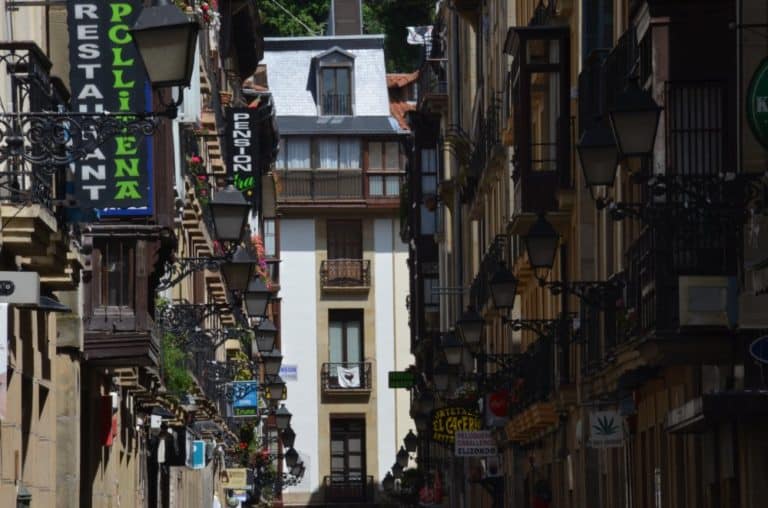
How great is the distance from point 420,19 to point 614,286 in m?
71.3

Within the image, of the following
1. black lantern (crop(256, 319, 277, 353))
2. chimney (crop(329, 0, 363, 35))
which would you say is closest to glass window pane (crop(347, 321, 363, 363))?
chimney (crop(329, 0, 363, 35))

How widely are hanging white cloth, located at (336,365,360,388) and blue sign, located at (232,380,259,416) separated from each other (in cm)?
3397

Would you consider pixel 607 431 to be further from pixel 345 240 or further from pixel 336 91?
pixel 336 91

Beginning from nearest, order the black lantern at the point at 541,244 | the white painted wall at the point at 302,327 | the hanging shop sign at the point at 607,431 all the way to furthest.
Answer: the black lantern at the point at 541,244 → the hanging shop sign at the point at 607,431 → the white painted wall at the point at 302,327

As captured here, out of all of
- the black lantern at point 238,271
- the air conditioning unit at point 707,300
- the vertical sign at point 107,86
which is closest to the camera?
the air conditioning unit at point 707,300

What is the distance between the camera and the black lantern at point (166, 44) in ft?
46.4

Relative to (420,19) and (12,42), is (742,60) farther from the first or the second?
(420,19)

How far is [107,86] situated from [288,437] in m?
55.3

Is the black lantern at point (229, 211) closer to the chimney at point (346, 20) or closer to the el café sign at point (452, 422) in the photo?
the el café sign at point (452, 422)

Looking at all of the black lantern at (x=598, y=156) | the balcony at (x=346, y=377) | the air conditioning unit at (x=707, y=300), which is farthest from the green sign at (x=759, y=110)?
the balcony at (x=346, y=377)

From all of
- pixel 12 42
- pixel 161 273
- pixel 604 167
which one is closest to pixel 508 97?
pixel 161 273

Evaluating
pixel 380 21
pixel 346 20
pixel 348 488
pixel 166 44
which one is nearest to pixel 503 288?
pixel 166 44

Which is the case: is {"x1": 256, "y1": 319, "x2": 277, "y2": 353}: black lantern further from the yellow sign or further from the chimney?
the chimney

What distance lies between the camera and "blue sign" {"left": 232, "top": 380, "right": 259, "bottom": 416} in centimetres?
4903
